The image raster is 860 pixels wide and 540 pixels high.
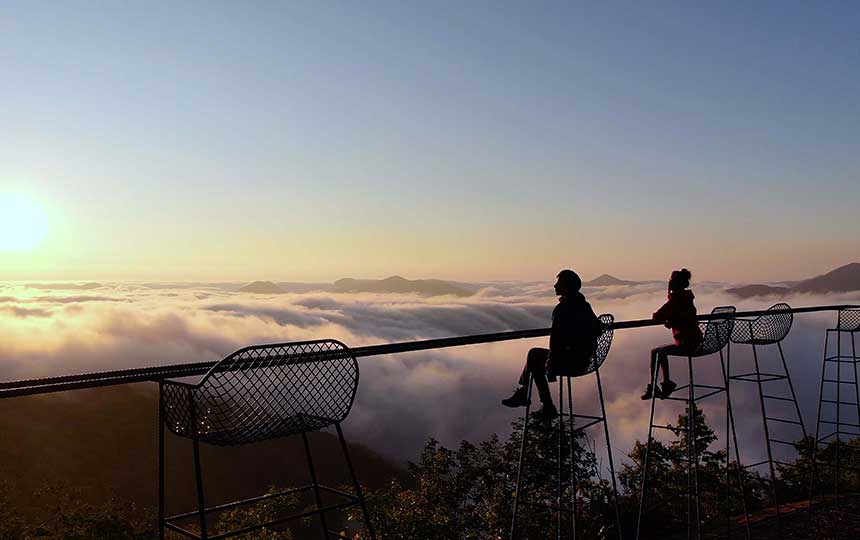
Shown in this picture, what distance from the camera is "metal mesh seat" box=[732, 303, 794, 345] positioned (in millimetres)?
6845

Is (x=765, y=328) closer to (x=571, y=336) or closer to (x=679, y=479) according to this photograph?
(x=571, y=336)

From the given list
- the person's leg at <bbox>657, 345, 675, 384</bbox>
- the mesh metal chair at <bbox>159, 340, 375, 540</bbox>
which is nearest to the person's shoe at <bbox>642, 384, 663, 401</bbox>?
the person's leg at <bbox>657, 345, 675, 384</bbox>

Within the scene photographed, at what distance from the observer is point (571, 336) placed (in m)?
4.91

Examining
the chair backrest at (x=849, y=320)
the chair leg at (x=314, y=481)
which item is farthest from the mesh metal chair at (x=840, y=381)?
the chair leg at (x=314, y=481)

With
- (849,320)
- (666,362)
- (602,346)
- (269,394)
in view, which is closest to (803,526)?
(849,320)

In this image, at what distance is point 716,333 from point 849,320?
3348mm

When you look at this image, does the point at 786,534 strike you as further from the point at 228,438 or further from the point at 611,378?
the point at 611,378

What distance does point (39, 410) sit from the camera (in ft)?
249

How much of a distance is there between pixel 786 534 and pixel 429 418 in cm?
10447

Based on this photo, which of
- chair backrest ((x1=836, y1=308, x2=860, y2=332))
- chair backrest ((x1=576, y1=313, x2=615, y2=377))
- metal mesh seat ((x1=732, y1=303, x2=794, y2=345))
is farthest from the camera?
chair backrest ((x1=836, y1=308, x2=860, y2=332))

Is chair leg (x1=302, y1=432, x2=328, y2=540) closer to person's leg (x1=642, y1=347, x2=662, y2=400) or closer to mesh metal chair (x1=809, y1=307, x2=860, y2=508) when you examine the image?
person's leg (x1=642, y1=347, x2=662, y2=400)

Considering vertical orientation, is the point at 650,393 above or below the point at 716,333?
below

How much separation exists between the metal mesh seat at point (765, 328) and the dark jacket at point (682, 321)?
68cm

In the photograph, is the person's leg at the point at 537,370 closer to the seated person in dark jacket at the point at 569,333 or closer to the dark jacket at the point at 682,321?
the seated person in dark jacket at the point at 569,333
